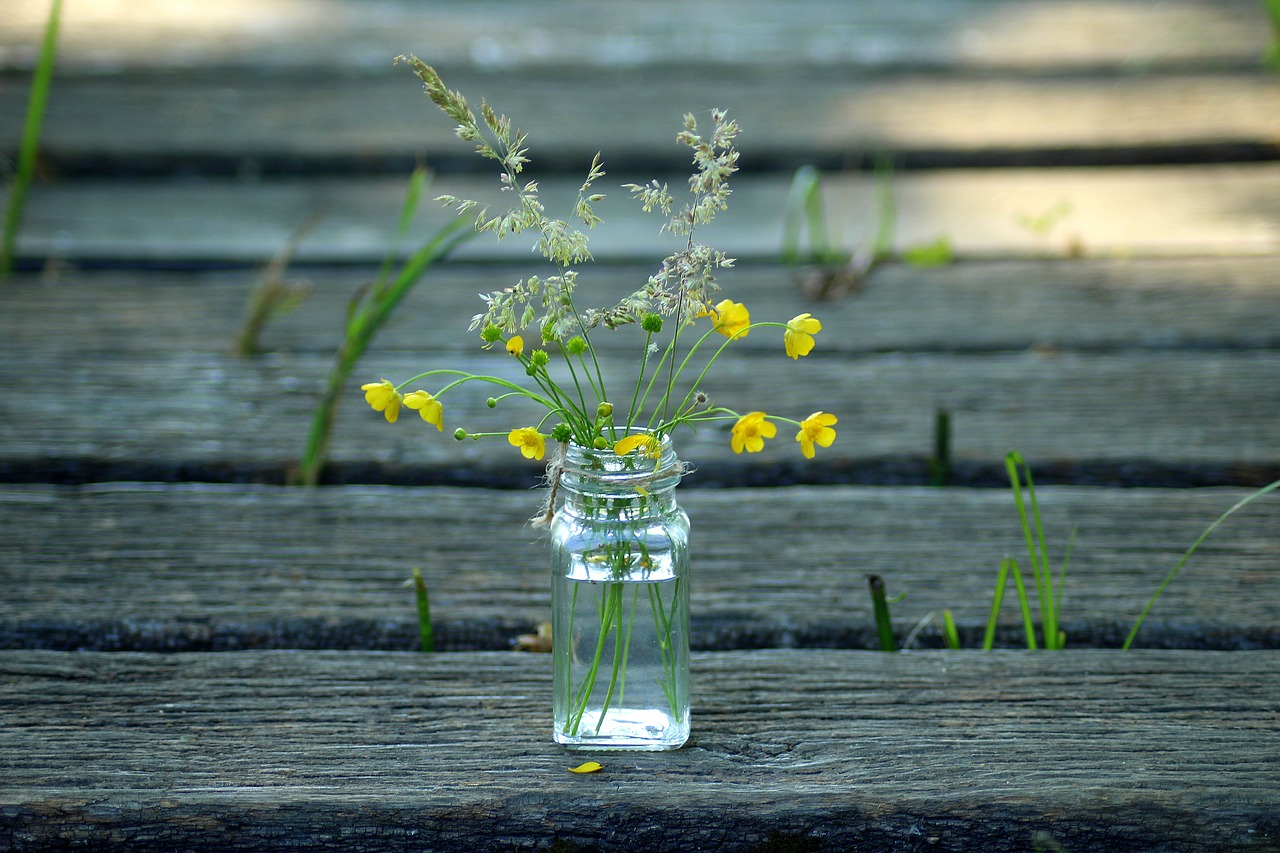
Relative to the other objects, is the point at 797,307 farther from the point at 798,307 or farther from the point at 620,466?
the point at 620,466

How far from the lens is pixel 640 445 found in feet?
2.39

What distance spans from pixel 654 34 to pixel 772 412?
149 cm

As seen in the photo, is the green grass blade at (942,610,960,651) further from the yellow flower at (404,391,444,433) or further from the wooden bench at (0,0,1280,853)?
the yellow flower at (404,391,444,433)

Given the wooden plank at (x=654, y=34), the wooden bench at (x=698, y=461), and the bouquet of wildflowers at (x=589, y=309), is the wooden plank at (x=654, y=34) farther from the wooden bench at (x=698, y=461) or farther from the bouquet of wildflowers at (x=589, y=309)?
the bouquet of wildflowers at (x=589, y=309)

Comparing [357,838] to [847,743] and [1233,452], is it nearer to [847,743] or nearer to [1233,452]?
[847,743]

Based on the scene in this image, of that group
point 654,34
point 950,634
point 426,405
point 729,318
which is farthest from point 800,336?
point 654,34

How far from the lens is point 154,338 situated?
1526 mm

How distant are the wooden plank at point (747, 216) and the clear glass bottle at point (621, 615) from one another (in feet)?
3.37

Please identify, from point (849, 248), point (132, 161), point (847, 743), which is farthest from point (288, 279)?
point (847, 743)

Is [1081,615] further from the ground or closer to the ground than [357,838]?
further from the ground

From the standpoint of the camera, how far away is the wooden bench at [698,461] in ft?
2.53

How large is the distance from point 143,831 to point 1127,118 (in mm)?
2022

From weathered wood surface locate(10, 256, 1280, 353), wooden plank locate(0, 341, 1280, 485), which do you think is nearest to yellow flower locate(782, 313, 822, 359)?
wooden plank locate(0, 341, 1280, 485)

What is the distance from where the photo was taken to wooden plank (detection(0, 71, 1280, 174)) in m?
2.00
